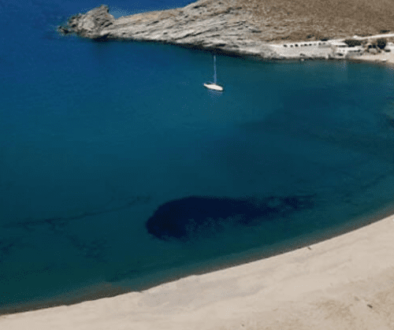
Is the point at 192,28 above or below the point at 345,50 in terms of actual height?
above

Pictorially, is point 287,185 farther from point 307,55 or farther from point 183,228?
point 307,55

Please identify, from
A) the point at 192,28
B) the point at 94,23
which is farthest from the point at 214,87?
the point at 94,23

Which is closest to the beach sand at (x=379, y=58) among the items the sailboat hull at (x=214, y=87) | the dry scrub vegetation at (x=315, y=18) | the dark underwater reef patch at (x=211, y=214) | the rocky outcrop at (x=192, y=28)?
the dry scrub vegetation at (x=315, y=18)

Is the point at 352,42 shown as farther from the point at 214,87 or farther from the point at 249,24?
the point at 214,87

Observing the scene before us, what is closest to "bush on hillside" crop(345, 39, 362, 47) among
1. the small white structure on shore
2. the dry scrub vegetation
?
the small white structure on shore

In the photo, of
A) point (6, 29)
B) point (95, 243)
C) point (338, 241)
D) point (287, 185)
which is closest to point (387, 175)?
point (287, 185)

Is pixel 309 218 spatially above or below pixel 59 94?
below

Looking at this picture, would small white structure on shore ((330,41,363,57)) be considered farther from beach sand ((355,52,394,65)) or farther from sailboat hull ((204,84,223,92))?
Result: sailboat hull ((204,84,223,92))
